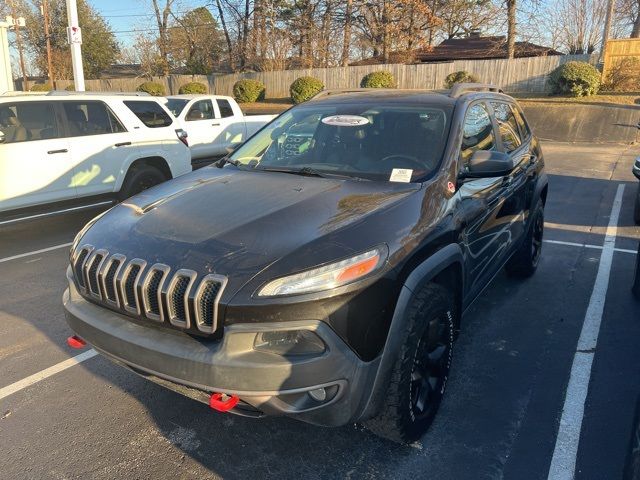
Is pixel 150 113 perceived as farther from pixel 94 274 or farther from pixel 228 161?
pixel 94 274

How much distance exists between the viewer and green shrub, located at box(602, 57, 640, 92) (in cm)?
2262

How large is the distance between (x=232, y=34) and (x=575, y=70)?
2812 cm

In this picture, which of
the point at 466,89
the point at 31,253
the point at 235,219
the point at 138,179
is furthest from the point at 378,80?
the point at 235,219

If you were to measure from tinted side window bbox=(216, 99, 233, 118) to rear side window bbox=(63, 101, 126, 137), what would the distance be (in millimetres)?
5810

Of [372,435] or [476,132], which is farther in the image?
[476,132]

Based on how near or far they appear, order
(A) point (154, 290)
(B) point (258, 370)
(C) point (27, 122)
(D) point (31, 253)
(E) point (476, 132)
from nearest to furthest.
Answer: (B) point (258, 370) < (A) point (154, 290) < (E) point (476, 132) < (D) point (31, 253) < (C) point (27, 122)

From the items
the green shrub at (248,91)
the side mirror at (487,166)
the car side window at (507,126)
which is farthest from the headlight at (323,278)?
the green shrub at (248,91)

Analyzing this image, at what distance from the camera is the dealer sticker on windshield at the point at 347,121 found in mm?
3617

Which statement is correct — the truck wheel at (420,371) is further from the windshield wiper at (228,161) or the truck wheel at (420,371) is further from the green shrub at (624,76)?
the green shrub at (624,76)

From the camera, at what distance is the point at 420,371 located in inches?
106

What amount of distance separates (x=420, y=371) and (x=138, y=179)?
605 centimetres

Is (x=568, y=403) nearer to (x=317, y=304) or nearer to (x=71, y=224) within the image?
(x=317, y=304)

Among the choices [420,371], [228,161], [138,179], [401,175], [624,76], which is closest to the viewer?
[420,371]

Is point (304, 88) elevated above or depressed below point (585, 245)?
above
